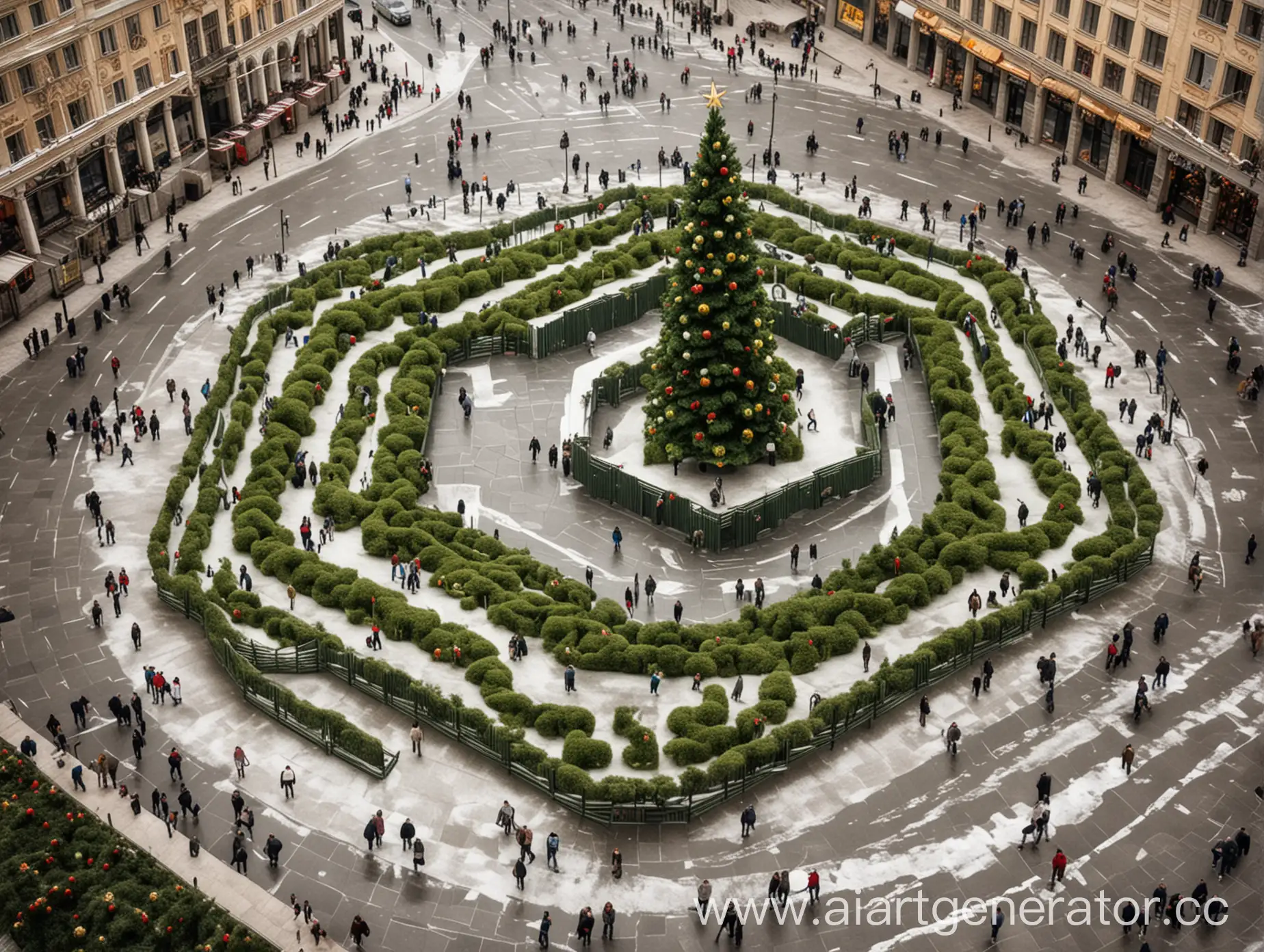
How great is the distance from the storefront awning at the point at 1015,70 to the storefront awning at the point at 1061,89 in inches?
89.1

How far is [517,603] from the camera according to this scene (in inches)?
2714

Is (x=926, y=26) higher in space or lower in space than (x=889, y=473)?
higher

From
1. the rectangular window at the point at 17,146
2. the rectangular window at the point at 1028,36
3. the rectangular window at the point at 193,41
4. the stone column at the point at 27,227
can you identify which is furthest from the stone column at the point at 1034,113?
the stone column at the point at 27,227

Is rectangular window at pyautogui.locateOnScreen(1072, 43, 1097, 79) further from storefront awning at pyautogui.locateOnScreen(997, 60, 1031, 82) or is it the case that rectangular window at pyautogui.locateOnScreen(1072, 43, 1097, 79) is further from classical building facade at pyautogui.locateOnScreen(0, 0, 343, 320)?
classical building facade at pyautogui.locateOnScreen(0, 0, 343, 320)

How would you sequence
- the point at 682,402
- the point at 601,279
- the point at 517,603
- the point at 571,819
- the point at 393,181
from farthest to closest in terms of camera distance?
the point at 393,181, the point at 601,279, the point at 682,402, the point at 517,603, the point at 571,819

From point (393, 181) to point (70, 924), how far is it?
72.6 m

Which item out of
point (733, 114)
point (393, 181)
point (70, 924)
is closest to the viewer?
point (70, 924)

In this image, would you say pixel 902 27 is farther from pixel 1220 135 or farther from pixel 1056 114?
pixel 1220 135

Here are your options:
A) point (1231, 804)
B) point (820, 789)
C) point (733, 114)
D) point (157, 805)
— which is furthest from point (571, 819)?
point (733, 114)

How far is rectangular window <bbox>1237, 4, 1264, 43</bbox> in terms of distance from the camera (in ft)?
320

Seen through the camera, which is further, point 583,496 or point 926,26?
point 926,26

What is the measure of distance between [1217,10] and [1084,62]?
14.6m

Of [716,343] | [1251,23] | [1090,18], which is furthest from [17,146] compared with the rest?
[1251,23]

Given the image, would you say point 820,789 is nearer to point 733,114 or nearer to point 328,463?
point 328,463
